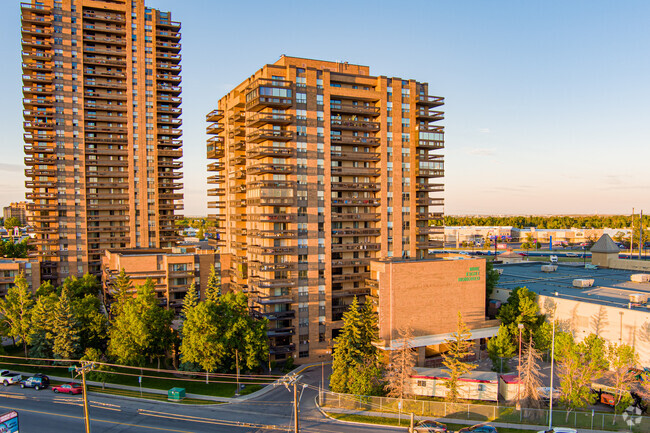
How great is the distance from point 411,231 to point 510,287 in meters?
21.0

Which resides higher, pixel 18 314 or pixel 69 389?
pixel 18 314

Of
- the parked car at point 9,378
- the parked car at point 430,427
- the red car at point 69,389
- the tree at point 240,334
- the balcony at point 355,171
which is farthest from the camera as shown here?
the balcony at point 355,171

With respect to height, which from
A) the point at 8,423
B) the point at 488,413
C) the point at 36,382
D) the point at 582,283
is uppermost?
the point at 582,283

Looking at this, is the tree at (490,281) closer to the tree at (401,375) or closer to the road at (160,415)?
the tree at (401,375)

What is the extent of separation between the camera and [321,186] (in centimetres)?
7431

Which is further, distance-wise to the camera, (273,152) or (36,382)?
(273,152)

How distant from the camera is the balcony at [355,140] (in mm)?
75781

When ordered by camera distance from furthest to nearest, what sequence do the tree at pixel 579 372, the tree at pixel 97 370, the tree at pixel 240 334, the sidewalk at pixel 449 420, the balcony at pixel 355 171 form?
the balcony at pixel 355 171 < the tree at pixel 240 334 < the tree at pixel 97 370 < the tree at pixel 579 372 < the sidewalk at pixel 449 420

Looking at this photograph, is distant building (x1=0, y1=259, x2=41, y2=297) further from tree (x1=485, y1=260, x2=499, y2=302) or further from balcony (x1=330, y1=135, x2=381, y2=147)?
tree (x1=485, y1=260, x2=499, y2=302)

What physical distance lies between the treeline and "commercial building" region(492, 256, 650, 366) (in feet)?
149

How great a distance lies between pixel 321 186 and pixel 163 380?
3764 cm

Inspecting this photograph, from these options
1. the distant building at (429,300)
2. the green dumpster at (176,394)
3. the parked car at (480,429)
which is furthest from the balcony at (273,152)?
the parked car at (480,429)

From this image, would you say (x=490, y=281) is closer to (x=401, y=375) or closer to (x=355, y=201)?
(x=355, y=201)

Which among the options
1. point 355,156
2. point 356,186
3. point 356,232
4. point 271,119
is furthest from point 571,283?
point 271,119
